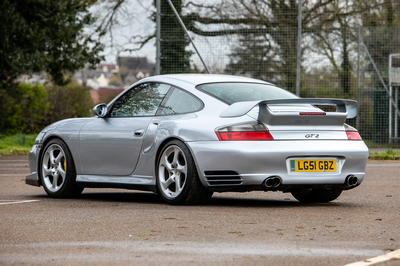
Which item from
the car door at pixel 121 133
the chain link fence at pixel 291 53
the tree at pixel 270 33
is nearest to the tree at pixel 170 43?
the chain link fence at pixel 291 53

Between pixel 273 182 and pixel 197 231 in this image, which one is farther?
pixel 273 182

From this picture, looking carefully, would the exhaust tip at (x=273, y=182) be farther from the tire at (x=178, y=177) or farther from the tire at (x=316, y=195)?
the tire at (x=316, y=195)

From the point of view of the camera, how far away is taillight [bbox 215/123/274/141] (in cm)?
638

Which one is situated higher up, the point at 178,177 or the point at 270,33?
the point at 270,33

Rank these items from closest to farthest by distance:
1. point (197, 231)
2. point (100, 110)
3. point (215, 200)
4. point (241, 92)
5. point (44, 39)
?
point (197, 231), point (241, 92), point (215, 200), point (100, 110), point (44, 39)

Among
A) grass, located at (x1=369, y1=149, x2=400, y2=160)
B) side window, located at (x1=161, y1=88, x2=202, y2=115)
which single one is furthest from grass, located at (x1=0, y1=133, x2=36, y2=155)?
side window, located at (x1=161, y1=88, x2=202, y2=115)

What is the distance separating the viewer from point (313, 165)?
652cm

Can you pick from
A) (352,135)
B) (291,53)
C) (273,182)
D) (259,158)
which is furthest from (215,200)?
(291,53)

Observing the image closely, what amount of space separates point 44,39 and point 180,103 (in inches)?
576

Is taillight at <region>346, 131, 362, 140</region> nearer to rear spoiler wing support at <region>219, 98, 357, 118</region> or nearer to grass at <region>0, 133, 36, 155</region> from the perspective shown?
rear spoiler wing support at <region>219, 98, 357, 118</region>

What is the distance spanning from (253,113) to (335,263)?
279 centimetres

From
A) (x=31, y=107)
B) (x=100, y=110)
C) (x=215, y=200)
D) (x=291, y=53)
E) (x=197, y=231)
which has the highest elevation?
(x=291, y=53)

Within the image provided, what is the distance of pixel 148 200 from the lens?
751 centimetres

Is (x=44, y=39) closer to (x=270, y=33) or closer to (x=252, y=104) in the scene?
(x=270, y=33)
